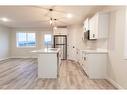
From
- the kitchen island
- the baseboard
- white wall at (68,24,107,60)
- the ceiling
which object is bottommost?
the baseboard

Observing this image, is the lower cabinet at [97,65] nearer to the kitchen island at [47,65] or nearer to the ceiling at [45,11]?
the kitchen island at [47,65]

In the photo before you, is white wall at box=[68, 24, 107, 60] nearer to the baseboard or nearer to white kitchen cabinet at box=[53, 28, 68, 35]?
white kitchen cabinet at box=[53, 28, 68, 35]

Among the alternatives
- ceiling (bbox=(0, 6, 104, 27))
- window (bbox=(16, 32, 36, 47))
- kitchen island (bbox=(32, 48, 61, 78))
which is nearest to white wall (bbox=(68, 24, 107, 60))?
ceiling (bbox=(0, 6, 104, 27))

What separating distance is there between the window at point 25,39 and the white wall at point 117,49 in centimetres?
760

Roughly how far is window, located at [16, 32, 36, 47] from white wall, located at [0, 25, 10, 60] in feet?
2.83

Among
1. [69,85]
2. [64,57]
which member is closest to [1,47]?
[64,57]

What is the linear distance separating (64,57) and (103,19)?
5759 mm

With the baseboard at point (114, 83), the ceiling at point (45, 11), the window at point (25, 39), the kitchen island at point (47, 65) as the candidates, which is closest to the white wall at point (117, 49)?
the baseboard at point (114, 83)

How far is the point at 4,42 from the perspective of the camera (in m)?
9.80

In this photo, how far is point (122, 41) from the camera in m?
3.56

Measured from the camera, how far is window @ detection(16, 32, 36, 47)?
11.0m
